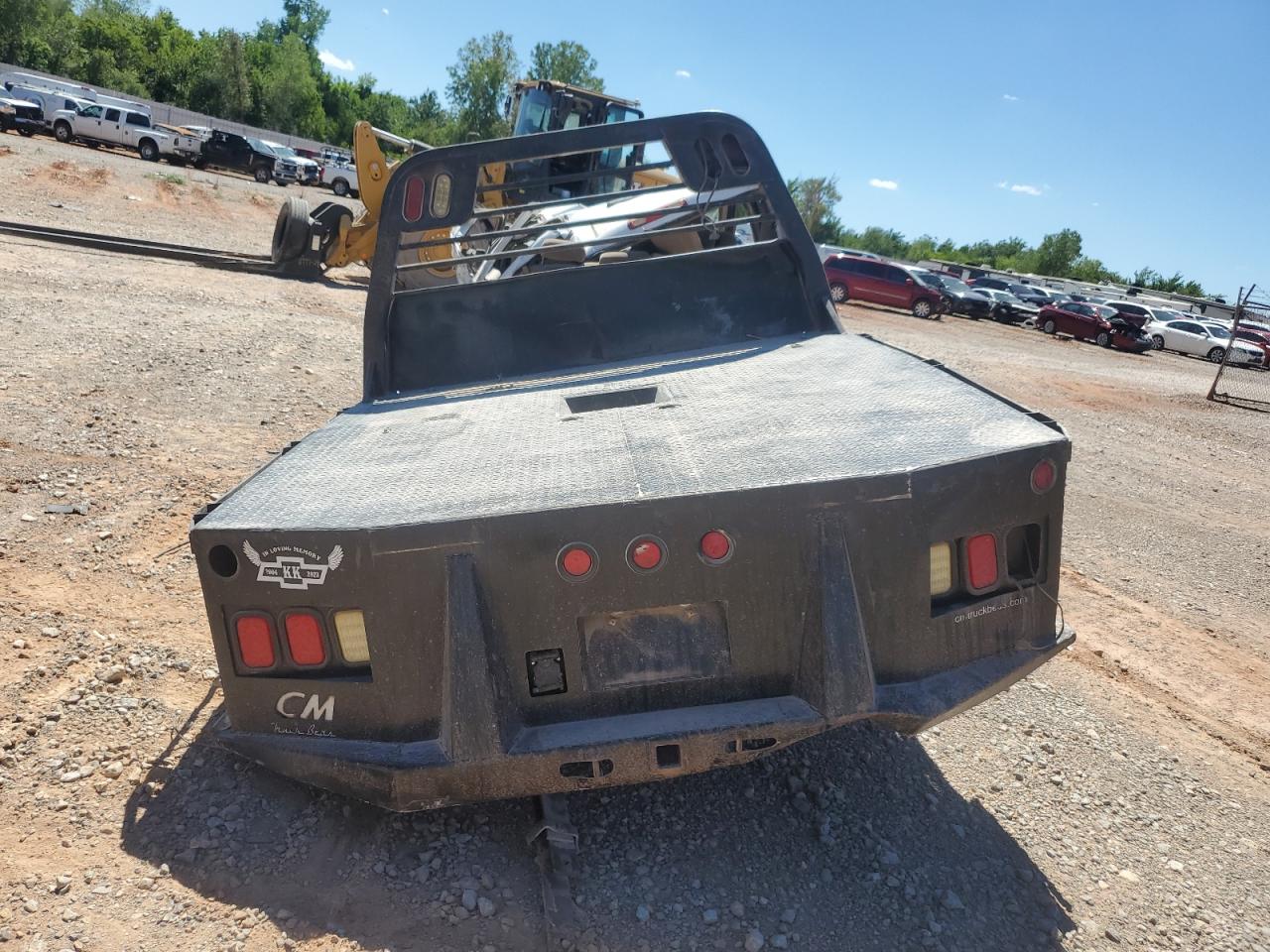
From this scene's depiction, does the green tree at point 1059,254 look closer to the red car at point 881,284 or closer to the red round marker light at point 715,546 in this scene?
the red car at point 881,284

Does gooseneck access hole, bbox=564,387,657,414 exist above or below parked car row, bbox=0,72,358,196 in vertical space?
below

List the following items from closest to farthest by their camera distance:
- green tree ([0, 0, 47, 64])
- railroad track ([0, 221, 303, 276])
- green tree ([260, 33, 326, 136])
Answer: railroad track ([0, 221, 303, 276]) < green tree ([0, 0, 47, 64]) < green tree ([260, 33, 326, 136])

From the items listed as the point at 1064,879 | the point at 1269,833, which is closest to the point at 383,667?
the point at 1064,879

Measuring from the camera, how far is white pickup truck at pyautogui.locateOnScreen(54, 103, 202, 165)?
113 feet

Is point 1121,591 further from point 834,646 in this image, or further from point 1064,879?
point 834,646

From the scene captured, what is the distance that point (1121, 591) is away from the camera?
549 centimetres

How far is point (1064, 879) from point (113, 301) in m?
10.7

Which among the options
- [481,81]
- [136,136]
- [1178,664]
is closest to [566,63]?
[481,81]

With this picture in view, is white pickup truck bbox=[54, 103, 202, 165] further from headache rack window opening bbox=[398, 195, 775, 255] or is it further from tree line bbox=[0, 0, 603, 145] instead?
headache rack window opening bbox=[398, 195, 775, 255]

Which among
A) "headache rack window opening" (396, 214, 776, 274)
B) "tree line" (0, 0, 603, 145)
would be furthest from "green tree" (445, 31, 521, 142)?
"headache rack window opening" (396, 214, 776, 274)

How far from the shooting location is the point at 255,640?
2.46m

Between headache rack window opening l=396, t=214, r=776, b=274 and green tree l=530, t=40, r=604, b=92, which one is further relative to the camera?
green tree l=530, t=40, r=604, b=92

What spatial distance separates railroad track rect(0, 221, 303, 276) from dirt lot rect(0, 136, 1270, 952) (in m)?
8.26

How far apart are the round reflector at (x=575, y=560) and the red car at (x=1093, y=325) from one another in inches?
1122
